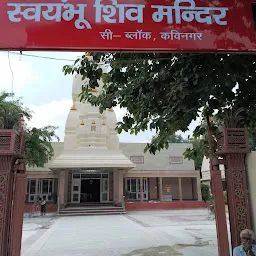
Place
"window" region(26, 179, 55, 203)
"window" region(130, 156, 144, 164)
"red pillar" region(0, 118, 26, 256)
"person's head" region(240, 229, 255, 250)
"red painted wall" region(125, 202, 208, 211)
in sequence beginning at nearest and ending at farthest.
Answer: "person's head" region(240, 229, 255, 250) → "red pillar" region(0, 118, 26, 256) → "red painted wall" region(125, 202, 208, 211) → "window" region(26, 179, 55, 203) → "window" region(130, 156, 144, 164)

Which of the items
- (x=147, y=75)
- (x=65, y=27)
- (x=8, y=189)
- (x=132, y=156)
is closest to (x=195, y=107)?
(x=147, y=75)

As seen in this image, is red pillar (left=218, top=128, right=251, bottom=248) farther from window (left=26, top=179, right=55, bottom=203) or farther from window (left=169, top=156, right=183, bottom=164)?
window (left=169, top=156, right=183, bottom=164)

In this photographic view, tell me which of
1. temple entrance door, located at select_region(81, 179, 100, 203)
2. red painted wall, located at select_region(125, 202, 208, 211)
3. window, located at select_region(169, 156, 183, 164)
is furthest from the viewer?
window, located at select_region(169, 156, 183, 164)

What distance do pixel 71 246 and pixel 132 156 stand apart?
16036 mm

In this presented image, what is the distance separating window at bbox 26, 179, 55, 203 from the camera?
70.9 feet

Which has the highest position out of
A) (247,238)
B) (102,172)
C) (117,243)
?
(102,172)

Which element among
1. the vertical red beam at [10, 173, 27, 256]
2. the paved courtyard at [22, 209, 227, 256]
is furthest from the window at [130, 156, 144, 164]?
the vertical red beam at [10, 173, 27, 256]

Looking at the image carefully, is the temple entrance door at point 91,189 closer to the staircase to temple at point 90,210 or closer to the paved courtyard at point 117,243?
the staircase to temple at point 90,210

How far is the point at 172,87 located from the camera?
A: 177 inches

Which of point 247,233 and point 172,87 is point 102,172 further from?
point 247,233

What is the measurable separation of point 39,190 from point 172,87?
19341 millimetres

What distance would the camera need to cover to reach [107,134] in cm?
2066

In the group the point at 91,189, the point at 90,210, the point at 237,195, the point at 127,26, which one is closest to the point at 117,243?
the point at 237,195

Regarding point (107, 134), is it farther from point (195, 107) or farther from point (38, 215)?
point (195, 107)
